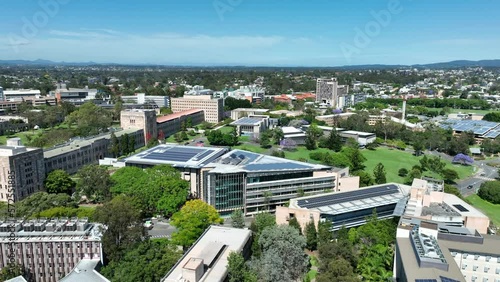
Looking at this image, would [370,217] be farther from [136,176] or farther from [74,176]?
[74,176]

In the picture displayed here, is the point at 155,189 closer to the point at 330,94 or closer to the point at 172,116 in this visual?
the point at 172,116

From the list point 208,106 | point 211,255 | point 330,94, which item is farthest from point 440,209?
point 330,94

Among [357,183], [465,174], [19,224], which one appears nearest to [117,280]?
Result: [19,224]

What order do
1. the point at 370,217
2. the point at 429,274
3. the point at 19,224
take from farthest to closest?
the point at 370,217, the point at 19,224, the point at 429,274

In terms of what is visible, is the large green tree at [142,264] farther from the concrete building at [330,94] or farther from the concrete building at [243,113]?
the concrete building at [330,94]

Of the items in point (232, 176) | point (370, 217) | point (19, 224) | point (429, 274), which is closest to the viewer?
point (429, 274)

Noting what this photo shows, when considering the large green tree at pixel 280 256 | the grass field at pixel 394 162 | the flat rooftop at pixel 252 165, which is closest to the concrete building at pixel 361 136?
the grass field at pixel 394 162

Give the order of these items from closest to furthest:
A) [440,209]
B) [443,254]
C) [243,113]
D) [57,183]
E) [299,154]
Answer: [443,254] < [440,209] < [57,183] < [299,154] < [243,113]
